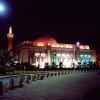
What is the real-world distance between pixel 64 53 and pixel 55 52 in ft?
17.1

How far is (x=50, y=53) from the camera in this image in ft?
369

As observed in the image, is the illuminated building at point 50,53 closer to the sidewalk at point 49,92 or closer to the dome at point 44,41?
the dome at point 44,41

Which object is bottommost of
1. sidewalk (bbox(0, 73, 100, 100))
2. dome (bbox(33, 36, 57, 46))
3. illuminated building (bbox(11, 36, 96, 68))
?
sidewalk (bbox(0, 73, 100, 100))

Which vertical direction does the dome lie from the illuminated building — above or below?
above

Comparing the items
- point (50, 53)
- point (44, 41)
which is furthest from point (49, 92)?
point (50, 53)

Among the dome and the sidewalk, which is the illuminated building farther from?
the sidewalk

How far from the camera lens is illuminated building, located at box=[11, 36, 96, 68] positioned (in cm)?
10825

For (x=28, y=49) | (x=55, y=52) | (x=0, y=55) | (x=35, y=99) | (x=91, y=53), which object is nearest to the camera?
(x=35, y=99)

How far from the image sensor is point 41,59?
111062 millimetres

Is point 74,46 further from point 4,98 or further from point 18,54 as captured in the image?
point 4,98

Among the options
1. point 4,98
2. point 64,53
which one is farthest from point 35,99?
point 64,53

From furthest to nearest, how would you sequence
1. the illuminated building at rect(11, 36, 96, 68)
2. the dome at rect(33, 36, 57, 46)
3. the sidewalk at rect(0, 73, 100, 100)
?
the dome at rect(33, 36, 57, 46)
the illuminated building at rect(11, 36, 96, 68)
the sidewalk at rect(0, 73, 100, 100)

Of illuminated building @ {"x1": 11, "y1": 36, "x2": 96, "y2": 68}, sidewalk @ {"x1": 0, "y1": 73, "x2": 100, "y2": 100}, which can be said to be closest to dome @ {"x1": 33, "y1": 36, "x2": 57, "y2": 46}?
illuminated building @ {"x1": 11, "y1": 36, "x2": 96, "y2": 68}

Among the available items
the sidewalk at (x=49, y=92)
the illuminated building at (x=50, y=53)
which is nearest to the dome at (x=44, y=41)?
the illuminated building at (x=50, y=53)
